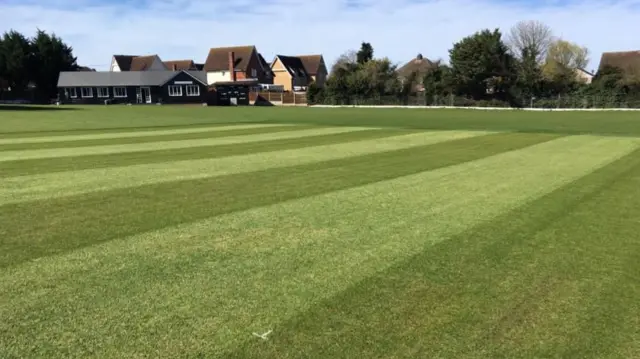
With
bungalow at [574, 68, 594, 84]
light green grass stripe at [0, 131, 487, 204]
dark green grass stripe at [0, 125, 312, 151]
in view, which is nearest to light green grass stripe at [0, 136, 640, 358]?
light green grass stripe at [0, 131, 487, 204]

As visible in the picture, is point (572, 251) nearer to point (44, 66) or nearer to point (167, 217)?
point (167, 217)

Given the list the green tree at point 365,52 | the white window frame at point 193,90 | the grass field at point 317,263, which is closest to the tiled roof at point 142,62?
the white window frame at point 193,90

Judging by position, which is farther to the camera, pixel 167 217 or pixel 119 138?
pixel 119 138

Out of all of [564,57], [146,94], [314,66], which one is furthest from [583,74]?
[146,94]

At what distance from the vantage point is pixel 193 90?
3073 inches

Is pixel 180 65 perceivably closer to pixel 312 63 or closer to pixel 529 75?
pixel 312 63

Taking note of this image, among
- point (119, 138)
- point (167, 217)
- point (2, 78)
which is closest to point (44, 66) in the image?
point (2, 78)

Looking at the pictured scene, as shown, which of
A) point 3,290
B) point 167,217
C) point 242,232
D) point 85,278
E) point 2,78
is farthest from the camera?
point 2,78

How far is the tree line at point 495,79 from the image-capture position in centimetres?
5994

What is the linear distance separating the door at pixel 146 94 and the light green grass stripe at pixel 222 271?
7382 centimetres

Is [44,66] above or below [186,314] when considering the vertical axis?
above

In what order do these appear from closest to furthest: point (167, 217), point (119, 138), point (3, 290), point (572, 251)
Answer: point (3, 290)
point (572, 251)
point (167, 217)
point (119, 138)

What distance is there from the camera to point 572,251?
6059mm

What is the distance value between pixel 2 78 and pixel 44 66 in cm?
639
